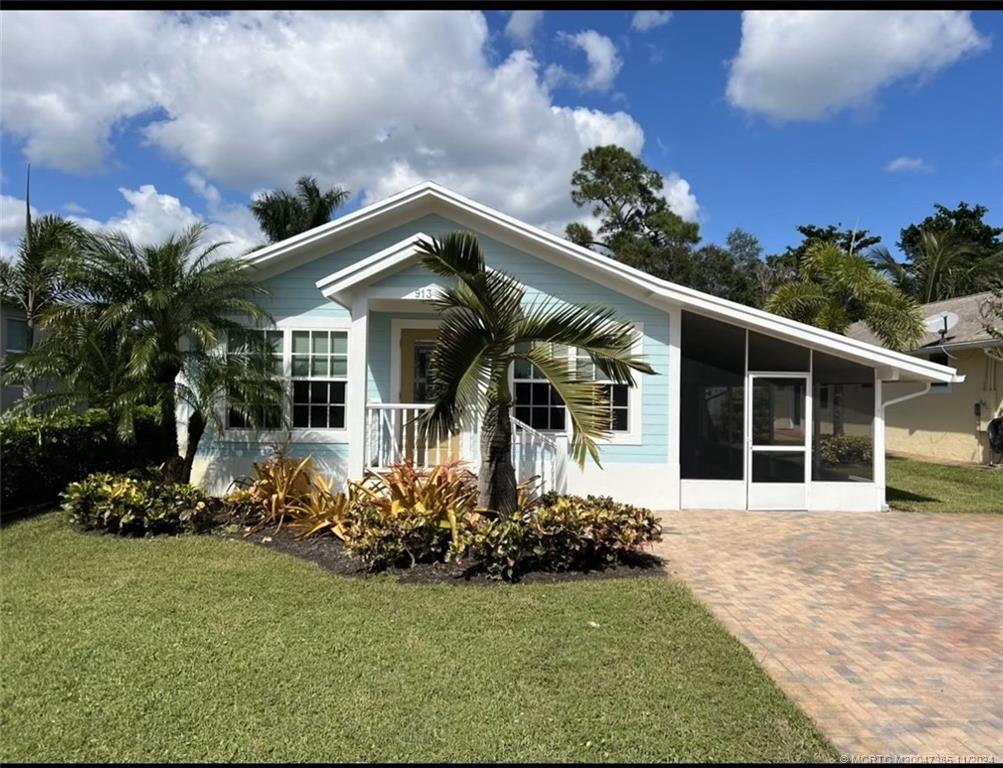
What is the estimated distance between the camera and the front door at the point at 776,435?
10.0 meters

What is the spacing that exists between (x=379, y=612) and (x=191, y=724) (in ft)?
6.18

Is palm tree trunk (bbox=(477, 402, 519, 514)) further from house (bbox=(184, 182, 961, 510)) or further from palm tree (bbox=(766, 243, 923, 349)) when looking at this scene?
palm tree (bbox=(766, 243, 923, 349))

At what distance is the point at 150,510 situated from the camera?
7.48m

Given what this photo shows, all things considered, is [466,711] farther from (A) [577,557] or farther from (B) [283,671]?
(A) [577,557]

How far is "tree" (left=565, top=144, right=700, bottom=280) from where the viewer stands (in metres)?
31.5

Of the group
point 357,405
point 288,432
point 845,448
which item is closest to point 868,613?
point 845,448

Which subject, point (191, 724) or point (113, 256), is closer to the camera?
point (191, 724)

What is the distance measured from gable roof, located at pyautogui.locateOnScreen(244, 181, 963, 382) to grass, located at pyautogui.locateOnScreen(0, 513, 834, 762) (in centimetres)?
494

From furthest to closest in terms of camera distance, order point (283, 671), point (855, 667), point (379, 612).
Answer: point (379, 612), point (855, 667), point (283, 671)

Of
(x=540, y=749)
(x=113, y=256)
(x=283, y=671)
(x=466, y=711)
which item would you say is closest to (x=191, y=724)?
(x=283, y=671)

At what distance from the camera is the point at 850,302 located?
605 inches

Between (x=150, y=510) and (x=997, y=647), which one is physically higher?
(x=150, y=510)

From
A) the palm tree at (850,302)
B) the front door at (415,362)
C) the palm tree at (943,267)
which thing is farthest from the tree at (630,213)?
the front door at (415,362)

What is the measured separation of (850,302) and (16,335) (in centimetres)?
2113
